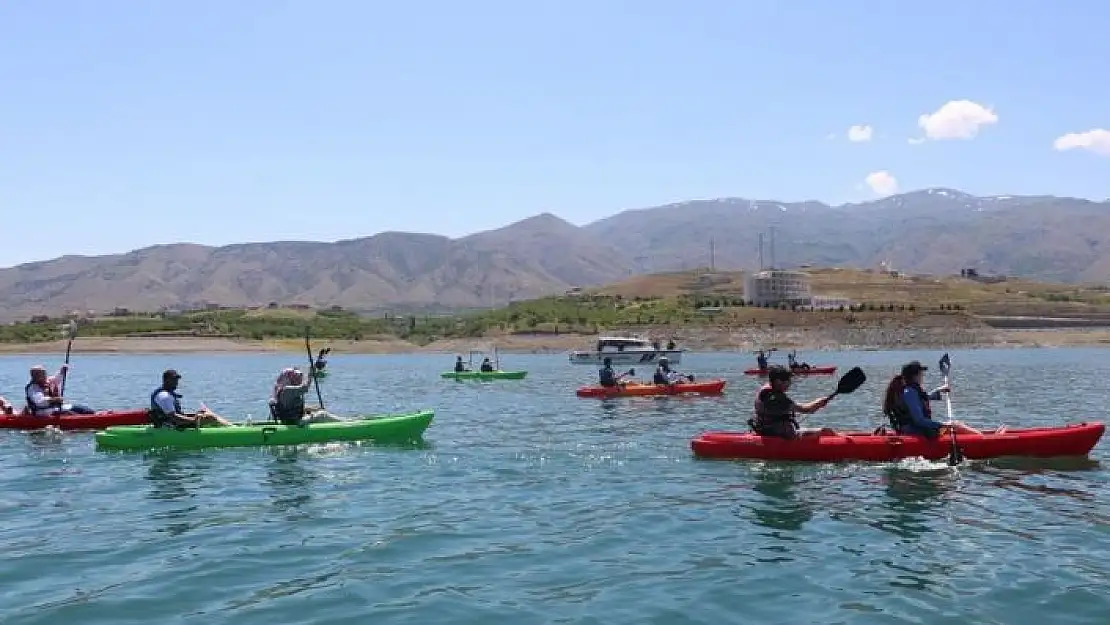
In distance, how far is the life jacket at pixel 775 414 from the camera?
22.4 meters

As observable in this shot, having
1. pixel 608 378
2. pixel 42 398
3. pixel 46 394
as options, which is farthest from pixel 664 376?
pixel 42 398

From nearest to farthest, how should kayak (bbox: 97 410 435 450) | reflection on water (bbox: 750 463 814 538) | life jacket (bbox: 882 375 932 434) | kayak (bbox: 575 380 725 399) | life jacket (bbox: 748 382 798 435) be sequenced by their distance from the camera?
1. reflection on water (bbox: 750 463 814 538)
2. life jacket (bbox: 882 375 932 434)
3. life jacket (bbox: 748 382 798 435)
4. kayak (bbox: 97 410 435 450)
5. kayak (bbox: 575 380 725 399)

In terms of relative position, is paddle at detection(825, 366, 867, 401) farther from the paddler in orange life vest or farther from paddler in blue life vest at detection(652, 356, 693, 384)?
paddler in blue life vest at detection(652, 356, 693, 384)

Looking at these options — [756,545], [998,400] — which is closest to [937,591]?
[756,545]

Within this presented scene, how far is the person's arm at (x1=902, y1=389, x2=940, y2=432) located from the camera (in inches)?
864

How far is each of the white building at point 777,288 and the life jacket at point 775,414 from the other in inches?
5756

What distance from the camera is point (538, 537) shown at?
1519 cm

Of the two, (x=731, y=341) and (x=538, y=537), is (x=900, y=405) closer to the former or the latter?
(x=538, y=537)

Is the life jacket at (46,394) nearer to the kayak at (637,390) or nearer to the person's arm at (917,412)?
the kayak at (637,390)

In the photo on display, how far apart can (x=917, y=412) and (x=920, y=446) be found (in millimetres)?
842

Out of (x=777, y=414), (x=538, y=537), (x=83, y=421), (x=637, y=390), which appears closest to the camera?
(x=538, y=537)

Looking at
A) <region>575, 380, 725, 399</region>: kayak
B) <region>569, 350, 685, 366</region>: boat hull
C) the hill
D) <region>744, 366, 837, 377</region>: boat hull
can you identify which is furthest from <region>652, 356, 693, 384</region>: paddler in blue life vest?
the hill

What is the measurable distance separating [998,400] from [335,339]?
11842cm

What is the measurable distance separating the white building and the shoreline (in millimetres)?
43273
